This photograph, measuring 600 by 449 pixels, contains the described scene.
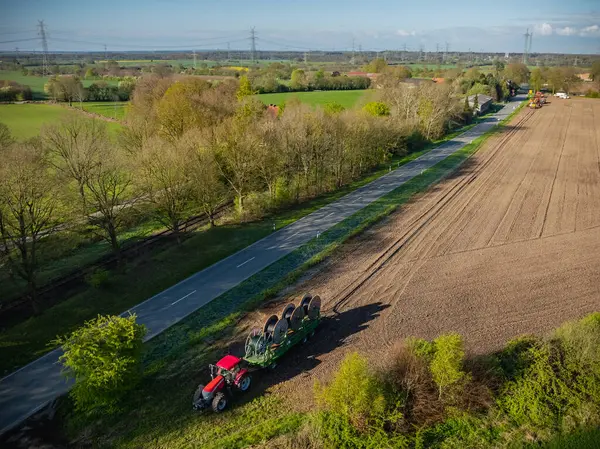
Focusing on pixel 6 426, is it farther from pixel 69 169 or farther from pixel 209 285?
pixel 69 169

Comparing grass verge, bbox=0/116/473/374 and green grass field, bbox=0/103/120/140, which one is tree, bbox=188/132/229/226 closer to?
grass verge, bbox=0/116/473/374

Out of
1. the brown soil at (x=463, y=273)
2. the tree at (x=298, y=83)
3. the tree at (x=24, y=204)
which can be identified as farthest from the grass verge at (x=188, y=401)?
the tree at (x=298, y=83)

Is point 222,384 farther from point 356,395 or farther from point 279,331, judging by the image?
point 356,395

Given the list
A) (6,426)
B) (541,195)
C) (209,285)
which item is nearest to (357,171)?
(541,195)

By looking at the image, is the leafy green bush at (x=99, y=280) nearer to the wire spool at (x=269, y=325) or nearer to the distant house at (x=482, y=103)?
the wire spool at (x=269, y=325)

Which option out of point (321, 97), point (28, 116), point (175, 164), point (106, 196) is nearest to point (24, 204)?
point (106, 196)

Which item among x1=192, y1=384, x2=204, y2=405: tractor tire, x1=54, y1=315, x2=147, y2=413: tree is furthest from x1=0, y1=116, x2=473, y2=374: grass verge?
x1=192, y1=384, x2=204, y2=405: tractor tire
